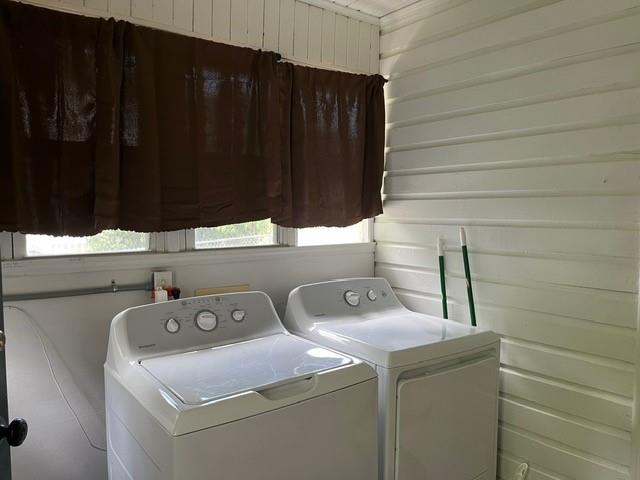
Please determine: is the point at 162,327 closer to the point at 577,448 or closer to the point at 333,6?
the point at 577,448

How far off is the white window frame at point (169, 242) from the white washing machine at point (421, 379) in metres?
0.36

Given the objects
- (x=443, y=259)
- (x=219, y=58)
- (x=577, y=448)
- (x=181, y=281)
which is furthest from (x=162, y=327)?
(x=577, y=448)

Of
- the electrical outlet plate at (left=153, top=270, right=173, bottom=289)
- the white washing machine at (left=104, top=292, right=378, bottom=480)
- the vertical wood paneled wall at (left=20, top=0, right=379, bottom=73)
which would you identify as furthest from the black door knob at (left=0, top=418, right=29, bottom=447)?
the vertical wood paneled wall at (left=20, top=0, right=379, bottom=73)

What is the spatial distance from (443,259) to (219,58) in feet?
4.64

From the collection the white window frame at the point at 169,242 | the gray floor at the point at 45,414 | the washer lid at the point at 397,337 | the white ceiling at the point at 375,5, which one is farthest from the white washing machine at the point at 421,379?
the white ceiling at the point at 375,5

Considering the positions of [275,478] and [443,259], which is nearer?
[275,478]

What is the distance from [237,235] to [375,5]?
1435mm

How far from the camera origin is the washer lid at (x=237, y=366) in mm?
1352

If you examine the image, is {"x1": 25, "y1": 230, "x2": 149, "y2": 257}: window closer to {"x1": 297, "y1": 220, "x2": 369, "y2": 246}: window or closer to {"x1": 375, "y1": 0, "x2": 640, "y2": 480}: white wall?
{"x1": 297, "y1": 220, "x2": 369, "y2": 246}: window

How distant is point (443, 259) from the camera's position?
7.84 feet

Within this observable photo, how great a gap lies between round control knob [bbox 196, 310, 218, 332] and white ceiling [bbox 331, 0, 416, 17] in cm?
174

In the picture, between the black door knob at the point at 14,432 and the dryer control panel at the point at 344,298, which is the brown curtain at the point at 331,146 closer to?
the dryer control panel at the point at 344,298

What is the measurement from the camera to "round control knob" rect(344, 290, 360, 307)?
2.27m

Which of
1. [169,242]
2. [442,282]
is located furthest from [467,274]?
[169,242]
